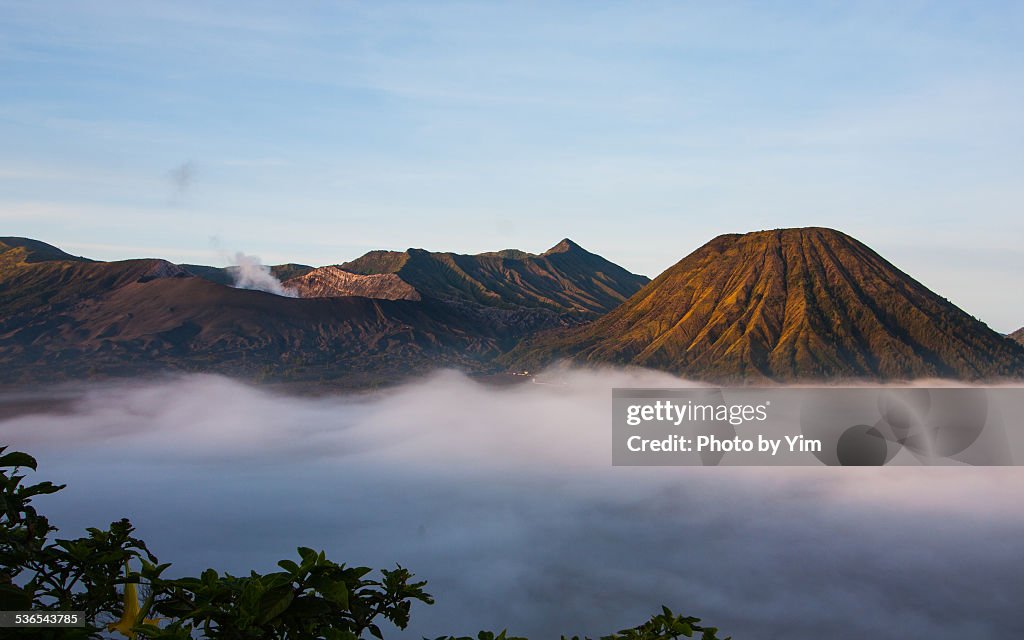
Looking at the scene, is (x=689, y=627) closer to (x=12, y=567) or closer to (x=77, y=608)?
(x=77, y=608)

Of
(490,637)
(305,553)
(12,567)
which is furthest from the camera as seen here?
(490,637)

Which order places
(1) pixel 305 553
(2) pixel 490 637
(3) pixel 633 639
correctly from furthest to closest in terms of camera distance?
(3) pixel 633 639
(2) pixel 490 637
(1) pixel 305 553

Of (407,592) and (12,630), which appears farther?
(407,592)

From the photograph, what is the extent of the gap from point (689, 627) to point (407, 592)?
469 cm

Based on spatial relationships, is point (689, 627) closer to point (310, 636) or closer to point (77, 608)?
point (310, 636)

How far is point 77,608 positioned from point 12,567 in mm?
1128

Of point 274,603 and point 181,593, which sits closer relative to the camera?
point 274,603

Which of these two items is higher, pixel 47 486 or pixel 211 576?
pixel 47 486

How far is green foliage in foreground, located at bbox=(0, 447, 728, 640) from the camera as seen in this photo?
9945 millimetres

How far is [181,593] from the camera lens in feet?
35.8

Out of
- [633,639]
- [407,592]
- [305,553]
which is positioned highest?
[305,553]

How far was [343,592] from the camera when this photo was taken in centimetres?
970

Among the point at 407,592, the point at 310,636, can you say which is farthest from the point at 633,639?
the point at 310,636

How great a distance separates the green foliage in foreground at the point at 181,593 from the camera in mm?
9945
